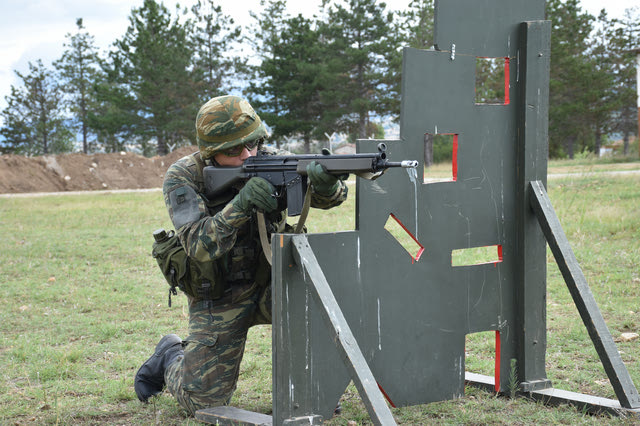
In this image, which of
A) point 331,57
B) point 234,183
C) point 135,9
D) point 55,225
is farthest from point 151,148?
point 234,183

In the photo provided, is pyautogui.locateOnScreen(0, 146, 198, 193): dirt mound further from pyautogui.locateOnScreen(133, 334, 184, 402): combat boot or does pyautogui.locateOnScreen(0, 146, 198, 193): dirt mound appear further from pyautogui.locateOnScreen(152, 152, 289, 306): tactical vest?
pyautogui.locateOnScreen(152, 152, 289, 306): tactical vest

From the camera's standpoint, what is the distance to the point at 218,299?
3709mm

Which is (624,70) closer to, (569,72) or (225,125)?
(569,72)

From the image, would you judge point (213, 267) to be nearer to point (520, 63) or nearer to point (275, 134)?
point (520, 63)

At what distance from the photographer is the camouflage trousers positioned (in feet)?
11.7

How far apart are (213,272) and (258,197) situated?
0.62 metres

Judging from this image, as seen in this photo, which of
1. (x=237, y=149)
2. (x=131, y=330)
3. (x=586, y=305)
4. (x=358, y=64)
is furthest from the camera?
(x=358, y=64)

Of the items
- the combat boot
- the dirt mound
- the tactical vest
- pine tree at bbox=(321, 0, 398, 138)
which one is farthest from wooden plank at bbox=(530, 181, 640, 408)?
pine tree at bbox=(321, 0, 398, 138)

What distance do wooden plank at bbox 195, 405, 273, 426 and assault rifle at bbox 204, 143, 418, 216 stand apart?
1.06 meters

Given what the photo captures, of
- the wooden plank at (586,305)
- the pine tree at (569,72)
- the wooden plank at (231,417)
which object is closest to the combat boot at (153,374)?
the wooden plank at (231,417)

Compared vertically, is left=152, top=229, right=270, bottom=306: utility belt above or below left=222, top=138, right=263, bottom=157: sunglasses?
below

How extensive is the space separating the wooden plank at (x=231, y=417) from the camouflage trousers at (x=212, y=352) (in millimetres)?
106

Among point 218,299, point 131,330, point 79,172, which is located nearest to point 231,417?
point 218,299

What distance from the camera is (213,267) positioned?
359 centimetres
